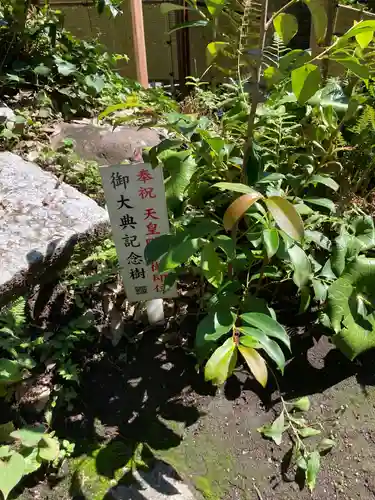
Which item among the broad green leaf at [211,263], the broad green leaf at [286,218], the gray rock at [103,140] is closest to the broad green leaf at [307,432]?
the broad green leaf at [211,263]

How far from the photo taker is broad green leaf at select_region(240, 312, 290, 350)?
55.0 inches

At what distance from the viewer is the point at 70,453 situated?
1768mm

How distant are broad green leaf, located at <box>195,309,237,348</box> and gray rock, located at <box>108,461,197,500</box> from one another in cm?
59

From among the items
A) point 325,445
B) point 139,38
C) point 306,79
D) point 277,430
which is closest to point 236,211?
point 306,79

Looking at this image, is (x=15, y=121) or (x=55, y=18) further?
(x=55, y=18)

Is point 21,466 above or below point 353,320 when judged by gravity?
below

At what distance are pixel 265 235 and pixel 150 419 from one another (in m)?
0.95

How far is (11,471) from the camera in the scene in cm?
147

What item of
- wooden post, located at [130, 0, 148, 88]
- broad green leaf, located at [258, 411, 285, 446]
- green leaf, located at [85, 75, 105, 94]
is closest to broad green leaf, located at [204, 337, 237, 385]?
broad green leaf, located at [258, 411, 285, 446]

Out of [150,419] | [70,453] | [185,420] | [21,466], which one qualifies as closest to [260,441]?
[185,420]

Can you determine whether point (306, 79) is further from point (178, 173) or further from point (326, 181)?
point (178, 173)

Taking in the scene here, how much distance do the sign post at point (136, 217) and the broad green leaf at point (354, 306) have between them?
2.14 ft

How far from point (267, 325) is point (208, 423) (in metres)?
0.66

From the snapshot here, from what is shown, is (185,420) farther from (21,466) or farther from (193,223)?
(193,223)
